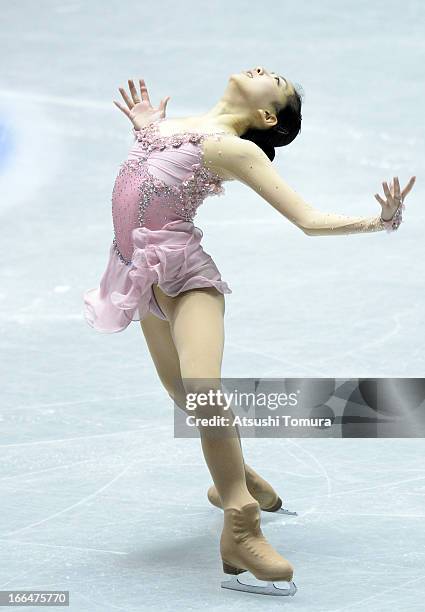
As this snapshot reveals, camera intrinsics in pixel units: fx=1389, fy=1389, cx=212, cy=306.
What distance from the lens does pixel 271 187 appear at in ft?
13.0

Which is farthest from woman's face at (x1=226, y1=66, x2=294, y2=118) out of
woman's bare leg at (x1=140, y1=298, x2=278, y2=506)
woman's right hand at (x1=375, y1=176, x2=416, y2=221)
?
woman's bare leg at (x1=140, y1=298, x2=278, y2=506)

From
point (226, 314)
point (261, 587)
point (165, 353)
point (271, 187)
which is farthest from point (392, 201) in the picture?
point (226, 314)

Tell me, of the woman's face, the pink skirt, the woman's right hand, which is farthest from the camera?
the woman's face

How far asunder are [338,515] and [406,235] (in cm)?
307

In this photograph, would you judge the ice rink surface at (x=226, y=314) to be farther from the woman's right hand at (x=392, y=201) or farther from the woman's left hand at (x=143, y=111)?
the woman's left hand at (x=143, y=111)

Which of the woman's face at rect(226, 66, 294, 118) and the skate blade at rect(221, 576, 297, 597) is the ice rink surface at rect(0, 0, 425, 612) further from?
the woman's face at rect(226, 66, 294, 118)

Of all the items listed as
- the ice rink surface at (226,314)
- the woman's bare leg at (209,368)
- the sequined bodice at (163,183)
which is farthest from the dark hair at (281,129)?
the ice rink surface at (226,314)

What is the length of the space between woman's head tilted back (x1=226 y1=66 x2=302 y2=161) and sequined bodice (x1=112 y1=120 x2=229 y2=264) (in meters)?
0.20

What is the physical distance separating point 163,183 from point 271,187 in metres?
0.33

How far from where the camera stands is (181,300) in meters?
4.05

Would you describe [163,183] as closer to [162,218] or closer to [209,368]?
[162,218]

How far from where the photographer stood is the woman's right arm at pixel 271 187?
3.88 m

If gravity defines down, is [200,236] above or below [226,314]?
above

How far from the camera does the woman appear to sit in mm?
3910
